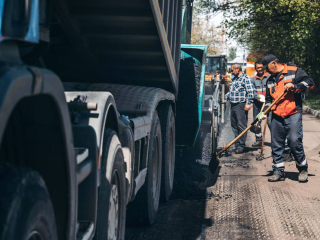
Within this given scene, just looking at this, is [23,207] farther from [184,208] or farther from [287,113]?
[287,113]

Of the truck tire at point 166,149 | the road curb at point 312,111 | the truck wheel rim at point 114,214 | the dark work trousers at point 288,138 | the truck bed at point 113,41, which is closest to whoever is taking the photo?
the truck wheel rim at point 114,214

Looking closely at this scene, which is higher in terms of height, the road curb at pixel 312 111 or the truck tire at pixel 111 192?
the truck tire at pixel 111 192

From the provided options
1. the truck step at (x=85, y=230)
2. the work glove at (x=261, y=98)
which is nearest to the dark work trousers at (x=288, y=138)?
the work glove at (x=261, y=98)

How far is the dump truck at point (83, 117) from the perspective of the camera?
1.64m

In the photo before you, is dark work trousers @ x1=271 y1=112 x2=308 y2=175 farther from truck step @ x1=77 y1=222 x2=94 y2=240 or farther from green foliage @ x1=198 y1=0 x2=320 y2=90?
green foliage @ x1=198 y1=0 x2=320 y2=90

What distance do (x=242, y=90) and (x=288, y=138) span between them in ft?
9.80

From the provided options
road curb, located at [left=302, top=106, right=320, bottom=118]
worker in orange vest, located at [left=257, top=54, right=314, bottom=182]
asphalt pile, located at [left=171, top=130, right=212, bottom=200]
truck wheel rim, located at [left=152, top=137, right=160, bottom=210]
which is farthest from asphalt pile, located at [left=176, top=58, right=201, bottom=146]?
road curb, located at [left=302, top=106, right=320, bottom=118]

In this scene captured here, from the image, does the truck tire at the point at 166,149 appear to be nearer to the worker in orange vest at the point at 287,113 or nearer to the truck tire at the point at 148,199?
the truck tire at the point at 148,199

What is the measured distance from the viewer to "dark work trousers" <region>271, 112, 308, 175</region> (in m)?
6.84

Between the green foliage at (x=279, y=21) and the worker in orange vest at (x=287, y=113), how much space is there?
13.8 metres

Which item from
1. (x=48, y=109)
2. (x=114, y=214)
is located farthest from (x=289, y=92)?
(x=48, y=109)

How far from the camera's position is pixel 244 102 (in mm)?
9867

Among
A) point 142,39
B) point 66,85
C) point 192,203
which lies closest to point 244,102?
point 192,203

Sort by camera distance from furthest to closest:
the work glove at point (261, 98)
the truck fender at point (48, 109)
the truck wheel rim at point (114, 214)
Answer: the work glove at point (261, 98), the truck wheel rim at point (114, 214), the truck fender at point (48, 109)
